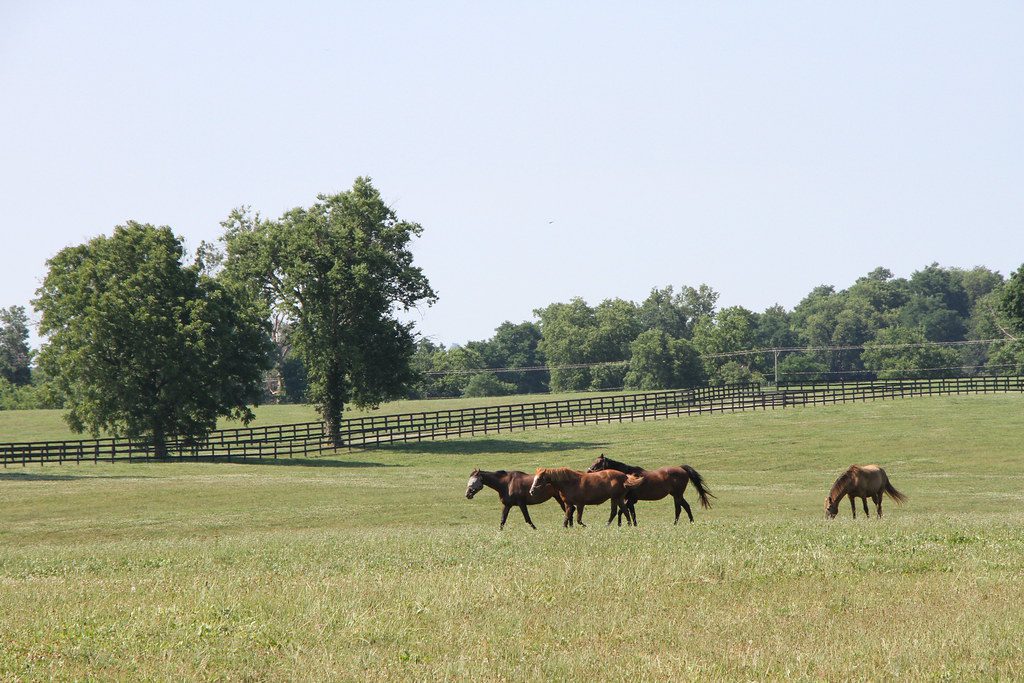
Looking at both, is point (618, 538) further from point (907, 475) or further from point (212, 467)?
point (212, 467)

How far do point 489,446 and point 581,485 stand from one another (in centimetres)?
3597

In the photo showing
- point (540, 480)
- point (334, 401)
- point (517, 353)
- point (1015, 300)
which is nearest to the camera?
point (540, 480)

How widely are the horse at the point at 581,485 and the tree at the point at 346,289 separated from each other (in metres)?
37.8

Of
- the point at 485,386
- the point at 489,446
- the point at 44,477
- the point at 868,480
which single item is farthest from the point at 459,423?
the point at 485,386

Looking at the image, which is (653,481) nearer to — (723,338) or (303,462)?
(303,462)

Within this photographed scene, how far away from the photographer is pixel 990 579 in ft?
41.6

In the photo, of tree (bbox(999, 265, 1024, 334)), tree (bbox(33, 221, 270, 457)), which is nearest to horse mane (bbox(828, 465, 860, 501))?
tree (bbox(33, 221, 270, 457))

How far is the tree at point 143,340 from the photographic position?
52.9 metres

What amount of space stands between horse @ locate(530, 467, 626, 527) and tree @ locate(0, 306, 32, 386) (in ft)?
458

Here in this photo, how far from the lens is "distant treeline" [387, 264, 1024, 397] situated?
132m

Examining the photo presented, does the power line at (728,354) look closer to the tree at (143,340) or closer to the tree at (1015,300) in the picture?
the tree at (1015,300)

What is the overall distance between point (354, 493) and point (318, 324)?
26014mm

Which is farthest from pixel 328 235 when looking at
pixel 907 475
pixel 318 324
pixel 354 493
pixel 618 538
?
pixel 618 538

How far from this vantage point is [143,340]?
52.9m
